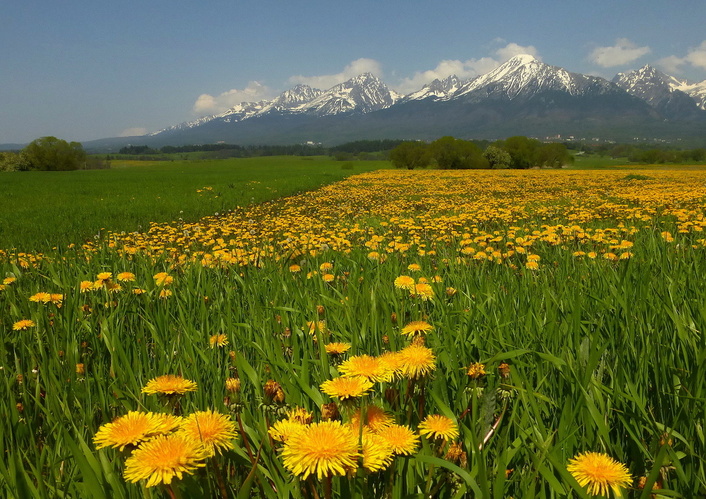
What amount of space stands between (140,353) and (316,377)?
3.05 ft

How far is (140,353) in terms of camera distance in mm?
1892

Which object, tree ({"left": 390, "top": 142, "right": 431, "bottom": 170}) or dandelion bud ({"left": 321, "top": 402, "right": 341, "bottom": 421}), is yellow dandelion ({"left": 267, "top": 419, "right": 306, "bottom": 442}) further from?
tree ({"left": 390, "top": 142, "right": 431, "bottom": 170})

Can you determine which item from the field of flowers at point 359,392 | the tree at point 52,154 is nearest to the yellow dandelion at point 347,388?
the field of flowers at point 359,392

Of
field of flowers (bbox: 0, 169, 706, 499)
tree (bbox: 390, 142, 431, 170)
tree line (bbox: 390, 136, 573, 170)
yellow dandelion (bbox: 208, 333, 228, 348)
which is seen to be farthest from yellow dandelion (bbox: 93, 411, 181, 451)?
tree (bbox: 390, 142, 431, 170)

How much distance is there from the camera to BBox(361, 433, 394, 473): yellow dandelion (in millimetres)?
711

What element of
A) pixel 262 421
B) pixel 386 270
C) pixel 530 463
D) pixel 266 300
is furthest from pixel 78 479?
pixel 386 270

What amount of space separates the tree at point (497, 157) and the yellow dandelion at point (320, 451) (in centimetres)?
7044

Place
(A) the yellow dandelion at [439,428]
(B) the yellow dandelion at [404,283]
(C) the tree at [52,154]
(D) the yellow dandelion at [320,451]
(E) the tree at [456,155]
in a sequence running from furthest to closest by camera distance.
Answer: (C) the tree at [52,154] < (E) the tree at [456,155] < (B) the yellow dandelion at [404,283] < (A) the yellow dandelion at [439,428] < (D) the yellow dandelion at [320,451]

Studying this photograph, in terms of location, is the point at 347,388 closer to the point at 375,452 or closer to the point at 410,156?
the point at 375,452

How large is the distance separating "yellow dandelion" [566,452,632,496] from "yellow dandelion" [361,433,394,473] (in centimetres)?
39

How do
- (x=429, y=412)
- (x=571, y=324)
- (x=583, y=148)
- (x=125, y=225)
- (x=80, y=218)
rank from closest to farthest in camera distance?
(x=429, y=412), (x=571, y=324), (x=125, y=225), (x=80, y=218), (x=583, y=148)

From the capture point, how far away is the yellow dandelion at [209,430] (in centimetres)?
77

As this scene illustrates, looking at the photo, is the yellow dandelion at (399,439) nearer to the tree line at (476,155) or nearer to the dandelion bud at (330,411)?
the dandelion bud at (330,411)

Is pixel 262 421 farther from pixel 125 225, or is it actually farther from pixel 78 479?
pixel 125 225
